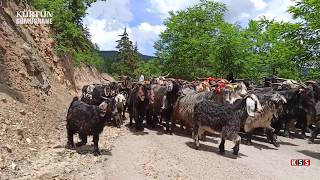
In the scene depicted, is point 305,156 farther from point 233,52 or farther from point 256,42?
point 256,42

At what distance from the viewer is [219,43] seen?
101 ft

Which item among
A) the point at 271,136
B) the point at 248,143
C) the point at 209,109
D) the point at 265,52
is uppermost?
the point at 265,52

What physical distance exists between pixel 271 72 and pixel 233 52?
10.6 feet

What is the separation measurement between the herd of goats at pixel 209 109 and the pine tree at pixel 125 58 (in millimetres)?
59862

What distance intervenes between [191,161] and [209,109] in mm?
1792

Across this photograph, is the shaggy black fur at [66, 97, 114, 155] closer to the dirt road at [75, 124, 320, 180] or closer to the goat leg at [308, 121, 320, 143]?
the dirt road at [75, 124, 320, 180]

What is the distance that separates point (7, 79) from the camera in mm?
14453

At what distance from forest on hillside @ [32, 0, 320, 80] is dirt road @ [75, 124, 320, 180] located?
9.66 meters

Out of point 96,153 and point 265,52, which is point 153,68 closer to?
point 265,52

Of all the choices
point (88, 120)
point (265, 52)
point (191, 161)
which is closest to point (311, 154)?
point (191, 161)

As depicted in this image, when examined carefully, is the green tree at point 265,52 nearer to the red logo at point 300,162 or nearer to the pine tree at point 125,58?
the red logo at point 300,162

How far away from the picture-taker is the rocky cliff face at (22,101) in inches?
390

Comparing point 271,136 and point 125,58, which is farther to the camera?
point 125,58

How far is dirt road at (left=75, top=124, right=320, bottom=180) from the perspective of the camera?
28.9ft
